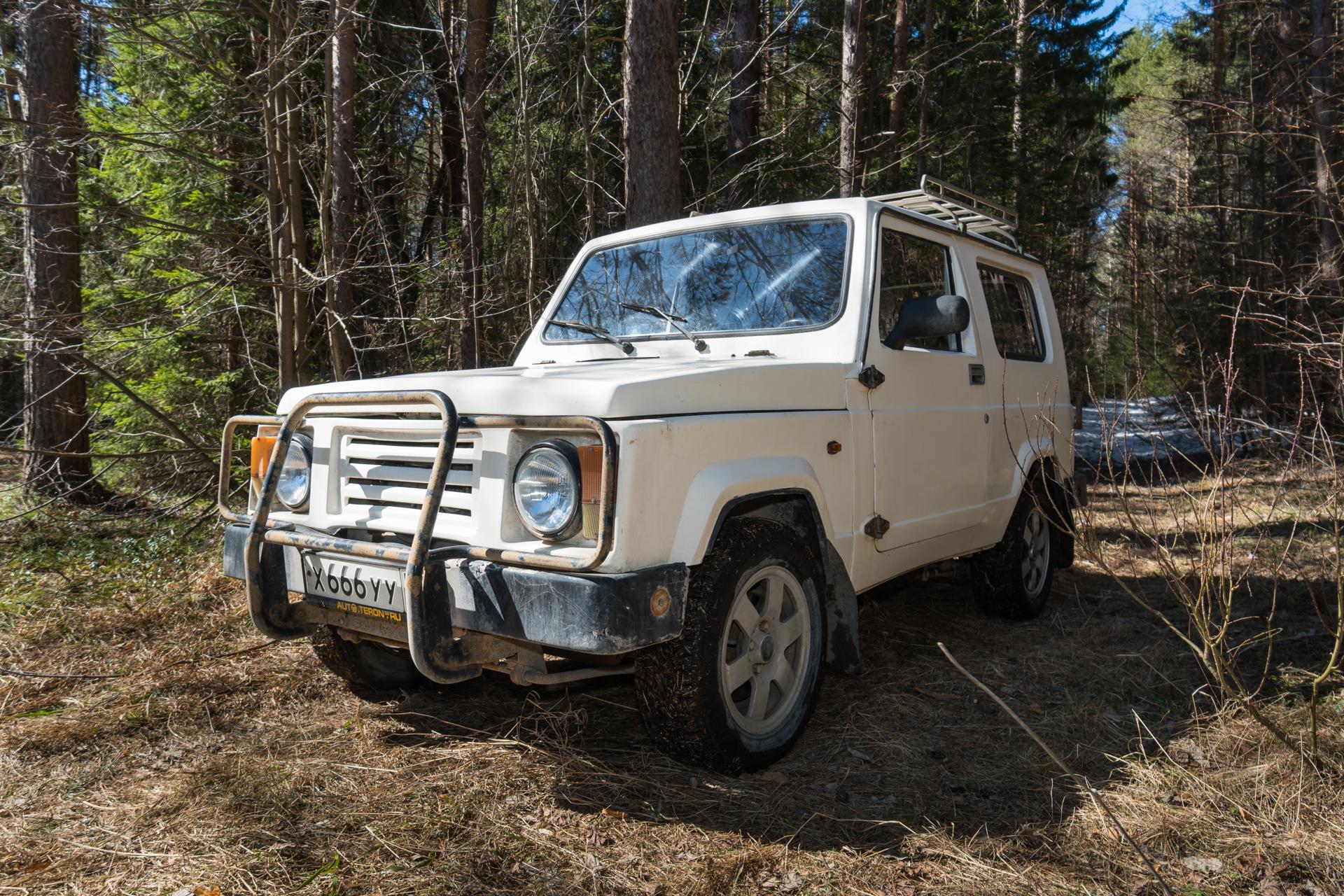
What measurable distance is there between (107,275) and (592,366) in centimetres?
717

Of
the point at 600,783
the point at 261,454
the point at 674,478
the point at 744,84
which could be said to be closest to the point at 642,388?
the point at 674,478

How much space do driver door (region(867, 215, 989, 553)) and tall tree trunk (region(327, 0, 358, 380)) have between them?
4006 mm

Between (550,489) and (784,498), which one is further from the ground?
(550,489)

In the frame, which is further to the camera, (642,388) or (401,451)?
(401,451)

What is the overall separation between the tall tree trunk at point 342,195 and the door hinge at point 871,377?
414 centimetres

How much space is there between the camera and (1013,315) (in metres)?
4.98

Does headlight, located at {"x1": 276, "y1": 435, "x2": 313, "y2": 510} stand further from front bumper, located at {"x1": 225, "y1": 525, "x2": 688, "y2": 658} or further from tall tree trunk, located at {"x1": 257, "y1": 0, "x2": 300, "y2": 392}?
tall tree trunk, located at {"x1": 257, "y1": 0, "x2": 300, "y2": 392}

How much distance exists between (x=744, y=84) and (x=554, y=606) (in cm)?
1008

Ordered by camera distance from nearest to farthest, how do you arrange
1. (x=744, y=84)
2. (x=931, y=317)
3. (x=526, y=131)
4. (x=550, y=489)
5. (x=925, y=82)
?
(x=550, y=489), (x=931, y=317), (x=526, y=131), (x=744, y=84), (x=925, y=82)

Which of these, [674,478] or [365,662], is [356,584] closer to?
[674,478]

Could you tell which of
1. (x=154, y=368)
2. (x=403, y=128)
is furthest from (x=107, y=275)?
(x=403, y=128)

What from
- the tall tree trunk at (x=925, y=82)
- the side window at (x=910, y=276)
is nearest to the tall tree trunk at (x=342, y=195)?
the side window at (x=910, y=276)

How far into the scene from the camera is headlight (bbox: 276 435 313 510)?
9.93 ft

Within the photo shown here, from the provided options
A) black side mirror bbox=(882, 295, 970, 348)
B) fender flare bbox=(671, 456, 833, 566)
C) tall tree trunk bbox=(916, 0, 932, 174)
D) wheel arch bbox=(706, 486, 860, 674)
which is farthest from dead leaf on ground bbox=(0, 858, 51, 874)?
tall tree trunk bbox=(916, 0, 932, 174)
